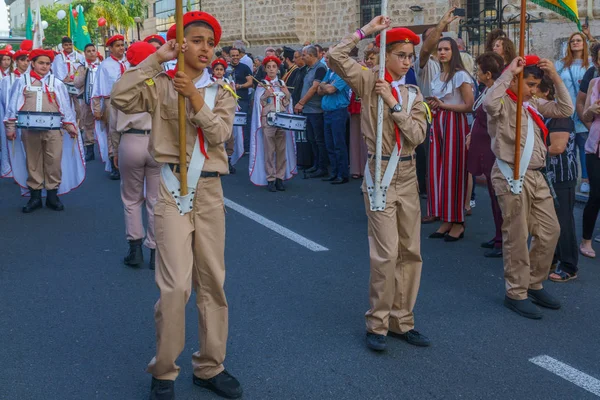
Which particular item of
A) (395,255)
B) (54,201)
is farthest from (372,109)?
(54,201)

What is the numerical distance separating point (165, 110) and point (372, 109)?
55.4 inches

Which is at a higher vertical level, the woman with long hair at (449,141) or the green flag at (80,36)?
the green flag at (80,36)

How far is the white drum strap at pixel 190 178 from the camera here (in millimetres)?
4242

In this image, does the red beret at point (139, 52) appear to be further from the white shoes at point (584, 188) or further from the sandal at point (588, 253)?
the white shoes at point (584, 188)

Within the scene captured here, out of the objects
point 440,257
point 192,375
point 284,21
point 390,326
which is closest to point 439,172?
point 440,257

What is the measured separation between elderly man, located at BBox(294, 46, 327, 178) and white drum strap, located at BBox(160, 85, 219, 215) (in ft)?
26.2

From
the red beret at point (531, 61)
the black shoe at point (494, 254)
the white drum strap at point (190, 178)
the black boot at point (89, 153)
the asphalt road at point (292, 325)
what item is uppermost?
the red beret at point (531, 61)

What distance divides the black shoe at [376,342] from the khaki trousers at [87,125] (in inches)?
430

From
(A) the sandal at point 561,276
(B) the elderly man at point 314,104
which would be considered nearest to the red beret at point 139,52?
(A) the sandal at point 561,276

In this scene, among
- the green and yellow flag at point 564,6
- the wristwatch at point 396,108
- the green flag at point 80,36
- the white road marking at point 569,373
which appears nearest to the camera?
the white road marking at point 569,373

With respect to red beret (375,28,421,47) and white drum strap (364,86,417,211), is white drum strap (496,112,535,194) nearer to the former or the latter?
white drum strap (364,86,417,211)

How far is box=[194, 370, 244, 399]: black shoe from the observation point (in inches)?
171

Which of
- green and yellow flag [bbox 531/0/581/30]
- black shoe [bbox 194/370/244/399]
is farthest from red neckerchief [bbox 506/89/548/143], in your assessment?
black shoe [bbox 194/370/244/399]

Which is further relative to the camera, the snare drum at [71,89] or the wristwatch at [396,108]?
the snare drum at [71,89]
